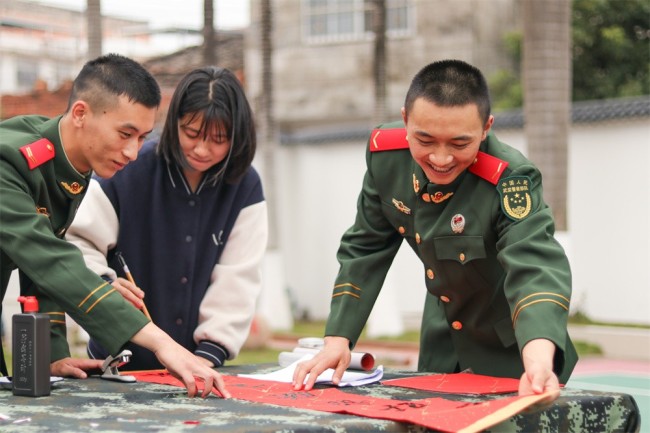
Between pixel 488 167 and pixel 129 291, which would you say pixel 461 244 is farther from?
pixel 129 291

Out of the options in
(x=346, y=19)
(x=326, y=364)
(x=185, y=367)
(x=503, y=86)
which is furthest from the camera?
(x=346, y=19)

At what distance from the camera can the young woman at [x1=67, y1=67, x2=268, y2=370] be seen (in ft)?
11.5

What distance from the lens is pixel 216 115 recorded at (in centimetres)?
342

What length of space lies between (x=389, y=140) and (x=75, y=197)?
0.96m

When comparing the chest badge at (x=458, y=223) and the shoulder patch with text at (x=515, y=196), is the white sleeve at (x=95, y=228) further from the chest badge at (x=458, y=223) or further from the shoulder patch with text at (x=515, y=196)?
the shoulder patch with text at (x=515, y=196)

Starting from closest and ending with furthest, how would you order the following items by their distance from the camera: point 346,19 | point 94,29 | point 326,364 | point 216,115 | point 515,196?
point 515,196, point 326,364, point 216,115, point 94,29, point 346,19

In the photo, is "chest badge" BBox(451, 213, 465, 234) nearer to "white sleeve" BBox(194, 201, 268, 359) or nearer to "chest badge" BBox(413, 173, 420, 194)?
"chest badge" BBox(413, 173, 420, 194)

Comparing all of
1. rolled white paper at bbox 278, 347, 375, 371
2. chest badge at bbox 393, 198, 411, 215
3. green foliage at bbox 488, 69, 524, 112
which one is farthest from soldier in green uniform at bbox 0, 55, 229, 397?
green foliage at bbox 488, 69, 524, 112

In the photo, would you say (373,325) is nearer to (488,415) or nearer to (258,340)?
(258,340)

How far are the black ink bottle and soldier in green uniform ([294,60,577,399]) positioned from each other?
0.67m

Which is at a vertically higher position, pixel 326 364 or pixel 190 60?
pixel 190 60

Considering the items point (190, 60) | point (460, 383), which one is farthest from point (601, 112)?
point (460, 383)

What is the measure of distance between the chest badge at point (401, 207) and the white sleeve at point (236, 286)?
0.63 metres

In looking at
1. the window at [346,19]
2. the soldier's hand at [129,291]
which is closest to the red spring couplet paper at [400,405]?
the soldier's hand at [129,291]
